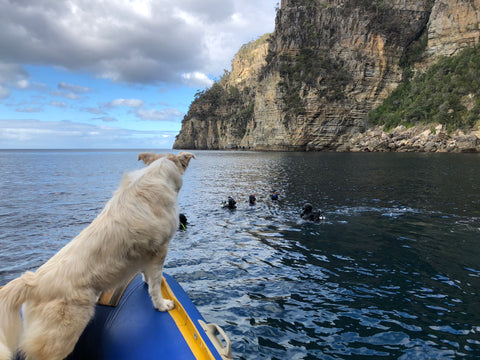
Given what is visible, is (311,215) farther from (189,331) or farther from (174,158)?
(189,331)

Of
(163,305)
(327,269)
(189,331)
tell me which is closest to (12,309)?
(163,305)

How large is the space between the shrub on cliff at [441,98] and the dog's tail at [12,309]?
75.5 metres

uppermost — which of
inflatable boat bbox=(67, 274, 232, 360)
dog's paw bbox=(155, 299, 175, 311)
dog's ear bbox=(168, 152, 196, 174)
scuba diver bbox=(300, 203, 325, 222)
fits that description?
dog's ear bbox=(168, 152, 196, 174)

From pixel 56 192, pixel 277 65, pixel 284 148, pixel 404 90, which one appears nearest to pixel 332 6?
pixel 277 65

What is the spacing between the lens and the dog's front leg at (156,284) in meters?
3.43

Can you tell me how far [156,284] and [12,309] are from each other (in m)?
1.40

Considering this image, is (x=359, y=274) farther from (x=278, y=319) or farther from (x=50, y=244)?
(x=50, y=244)

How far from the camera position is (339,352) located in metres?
4.85

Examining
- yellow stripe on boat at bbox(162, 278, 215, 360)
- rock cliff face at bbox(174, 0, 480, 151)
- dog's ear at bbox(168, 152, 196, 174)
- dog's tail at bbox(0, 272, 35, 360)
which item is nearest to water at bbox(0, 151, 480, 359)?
yellow stripe on boat at bbox(162, 278, 215, 360)

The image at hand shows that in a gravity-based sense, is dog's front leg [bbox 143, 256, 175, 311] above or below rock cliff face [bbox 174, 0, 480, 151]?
below

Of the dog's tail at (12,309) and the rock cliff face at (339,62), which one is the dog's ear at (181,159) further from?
the rock cliff face at (339,62)

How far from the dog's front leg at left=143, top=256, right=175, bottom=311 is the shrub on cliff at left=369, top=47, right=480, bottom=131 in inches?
2920

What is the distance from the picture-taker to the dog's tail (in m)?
2.45

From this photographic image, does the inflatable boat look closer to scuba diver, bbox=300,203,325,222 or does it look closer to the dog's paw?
the dog's paw
